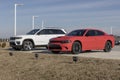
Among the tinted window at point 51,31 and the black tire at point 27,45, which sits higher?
the tinted window at point 51,31

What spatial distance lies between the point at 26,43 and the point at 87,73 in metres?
14.1

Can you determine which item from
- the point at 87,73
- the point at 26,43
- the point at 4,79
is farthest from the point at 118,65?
the point at 26,43

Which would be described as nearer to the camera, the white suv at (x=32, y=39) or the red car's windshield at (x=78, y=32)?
the red car's windshield at (x=78, y=32)

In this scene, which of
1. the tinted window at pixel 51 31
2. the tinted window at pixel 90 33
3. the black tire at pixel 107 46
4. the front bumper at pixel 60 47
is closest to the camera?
the front bumper at pixel 60 47

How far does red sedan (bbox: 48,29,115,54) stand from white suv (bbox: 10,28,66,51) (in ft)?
15.6

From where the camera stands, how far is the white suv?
26.4m

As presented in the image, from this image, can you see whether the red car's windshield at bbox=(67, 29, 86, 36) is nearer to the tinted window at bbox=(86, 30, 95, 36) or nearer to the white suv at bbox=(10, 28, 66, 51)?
the tinted window at bbox=(86, 30, 95, 36)

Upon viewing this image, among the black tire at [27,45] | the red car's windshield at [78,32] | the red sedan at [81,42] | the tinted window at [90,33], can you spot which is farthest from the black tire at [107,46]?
the black tire at [27,45]

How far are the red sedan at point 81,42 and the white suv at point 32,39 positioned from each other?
4756 millimetres

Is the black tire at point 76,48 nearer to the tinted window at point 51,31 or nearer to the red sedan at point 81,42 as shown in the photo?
the red sedan at point 81,42

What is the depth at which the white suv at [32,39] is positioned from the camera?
86.6ft

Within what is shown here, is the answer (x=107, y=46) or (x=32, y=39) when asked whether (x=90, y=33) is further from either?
(x=32, y=39)

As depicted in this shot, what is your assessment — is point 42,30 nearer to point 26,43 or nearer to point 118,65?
point 26,43

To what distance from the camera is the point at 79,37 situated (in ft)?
70.1
